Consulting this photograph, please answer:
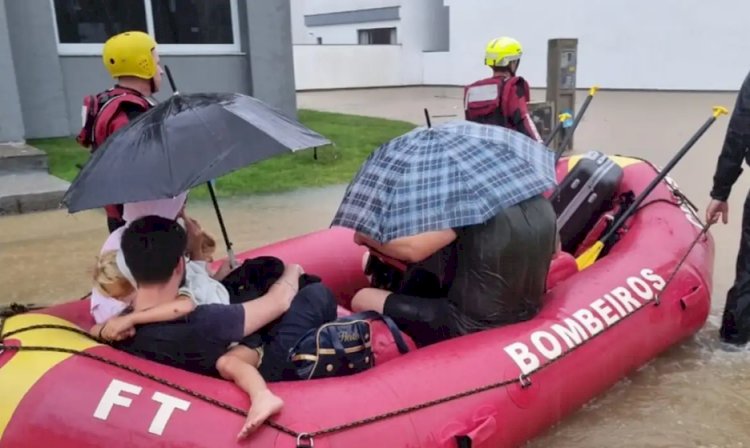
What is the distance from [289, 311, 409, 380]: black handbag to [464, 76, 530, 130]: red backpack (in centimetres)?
307

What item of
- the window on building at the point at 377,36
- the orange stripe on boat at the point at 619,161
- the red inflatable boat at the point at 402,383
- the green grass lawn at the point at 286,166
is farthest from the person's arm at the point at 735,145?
the window on building at the point at 377,36

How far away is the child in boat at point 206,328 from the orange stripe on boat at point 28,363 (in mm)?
173

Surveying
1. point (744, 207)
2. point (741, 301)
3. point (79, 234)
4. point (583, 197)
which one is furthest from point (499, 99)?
point (79, 234)

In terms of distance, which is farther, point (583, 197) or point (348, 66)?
point (348, 66)

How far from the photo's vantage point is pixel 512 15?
2112 centimetres

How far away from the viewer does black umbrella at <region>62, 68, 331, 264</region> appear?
2219mm

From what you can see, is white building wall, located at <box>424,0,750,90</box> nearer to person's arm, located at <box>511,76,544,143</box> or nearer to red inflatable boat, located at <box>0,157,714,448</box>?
person's arm, located at <box>511,76,544,143</box>

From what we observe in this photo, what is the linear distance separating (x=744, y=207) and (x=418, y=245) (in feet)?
6.62

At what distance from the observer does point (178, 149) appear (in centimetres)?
231

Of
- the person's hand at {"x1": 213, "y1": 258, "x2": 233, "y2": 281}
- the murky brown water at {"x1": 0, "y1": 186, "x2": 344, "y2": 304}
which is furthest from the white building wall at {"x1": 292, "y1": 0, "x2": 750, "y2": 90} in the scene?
the person's hand at {"x1": 213, "y1": 258, "x2": 233, "y2": 281}

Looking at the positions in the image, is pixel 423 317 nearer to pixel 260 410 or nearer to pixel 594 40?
pixel 260 410

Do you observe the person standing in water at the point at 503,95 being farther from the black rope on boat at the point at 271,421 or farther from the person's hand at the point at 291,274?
the person's hand at the point at 291,274

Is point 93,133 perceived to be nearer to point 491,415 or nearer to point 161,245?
point 161,245

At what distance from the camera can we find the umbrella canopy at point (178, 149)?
7.28 ft
